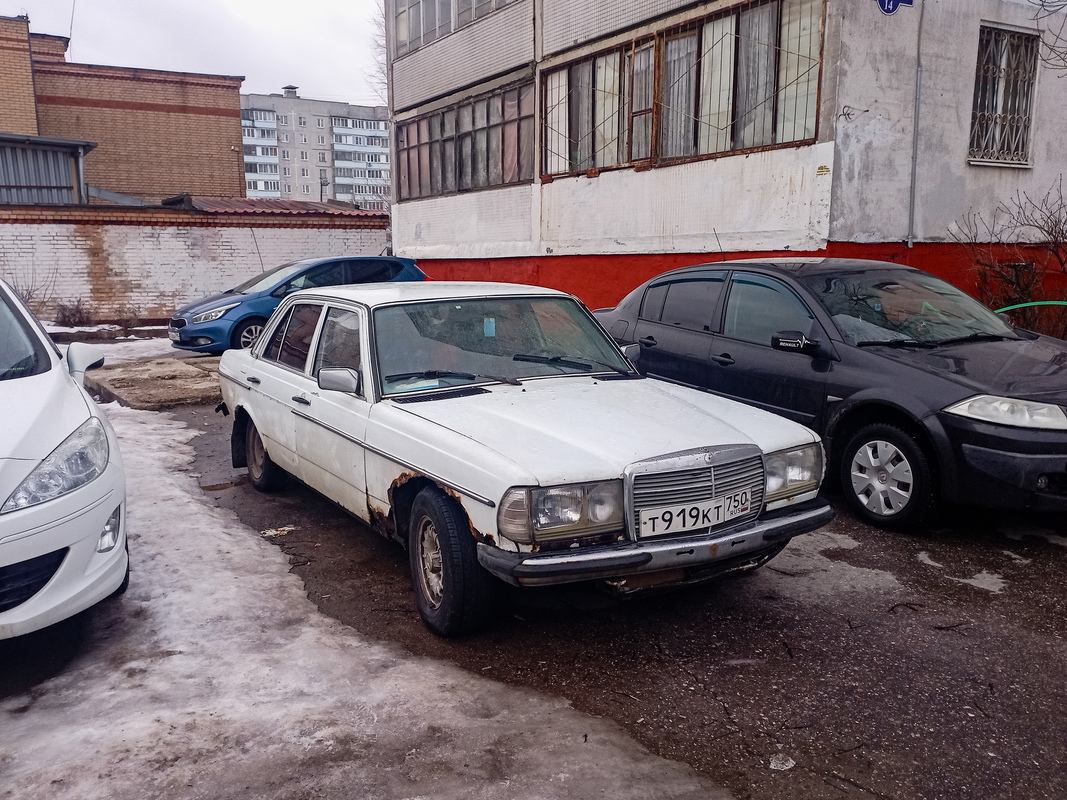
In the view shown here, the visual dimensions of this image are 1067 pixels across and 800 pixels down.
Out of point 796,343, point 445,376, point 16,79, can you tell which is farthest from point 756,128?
point 16,79

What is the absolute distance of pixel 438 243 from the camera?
58.1 ft

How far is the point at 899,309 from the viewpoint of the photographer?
220 inches

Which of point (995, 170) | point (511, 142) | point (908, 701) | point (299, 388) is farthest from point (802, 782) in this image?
point (511, 142)

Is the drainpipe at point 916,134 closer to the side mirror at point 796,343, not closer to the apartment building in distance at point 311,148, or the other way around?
the side mirror at point 796,343

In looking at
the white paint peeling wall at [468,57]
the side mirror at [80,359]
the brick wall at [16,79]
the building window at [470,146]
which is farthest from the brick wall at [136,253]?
the side mirror at [80,359]

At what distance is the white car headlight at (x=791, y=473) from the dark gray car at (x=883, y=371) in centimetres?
131

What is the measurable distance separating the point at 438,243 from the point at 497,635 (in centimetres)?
1483

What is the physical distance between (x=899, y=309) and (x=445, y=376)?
10.7 ft

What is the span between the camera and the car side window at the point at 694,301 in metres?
6.21

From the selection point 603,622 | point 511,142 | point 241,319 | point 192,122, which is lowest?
point 603,622

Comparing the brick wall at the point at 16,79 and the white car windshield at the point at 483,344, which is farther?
the brick wall at the point at 16,79

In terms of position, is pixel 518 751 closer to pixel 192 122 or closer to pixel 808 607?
pixel 808 607

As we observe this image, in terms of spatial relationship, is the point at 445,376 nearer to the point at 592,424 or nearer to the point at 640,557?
the point at 592,424

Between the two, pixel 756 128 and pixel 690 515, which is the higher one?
pixel 756 128
